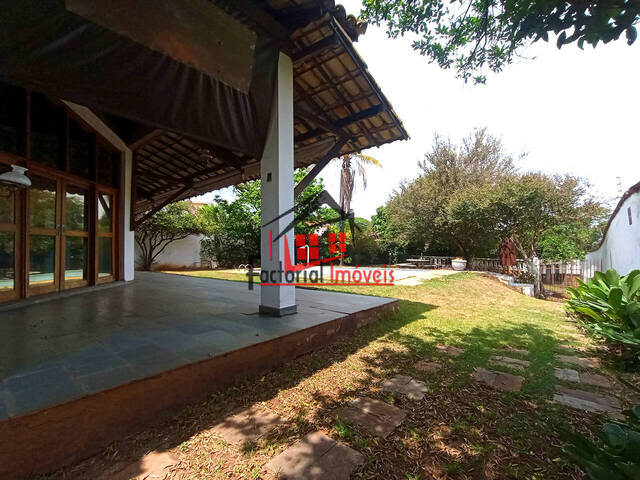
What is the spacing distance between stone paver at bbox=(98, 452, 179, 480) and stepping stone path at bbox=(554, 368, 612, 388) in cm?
305

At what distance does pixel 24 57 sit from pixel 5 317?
275 cm

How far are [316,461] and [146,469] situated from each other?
84 centimetres

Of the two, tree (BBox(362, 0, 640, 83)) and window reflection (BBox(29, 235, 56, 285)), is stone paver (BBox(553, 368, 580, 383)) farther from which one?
window reflection (BBox(29, 235, 56, 285))

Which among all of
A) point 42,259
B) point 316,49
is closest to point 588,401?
point 316,49

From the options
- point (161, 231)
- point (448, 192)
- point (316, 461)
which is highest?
point (448, 192)

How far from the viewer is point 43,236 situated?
155 inches

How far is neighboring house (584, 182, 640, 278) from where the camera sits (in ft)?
14.7

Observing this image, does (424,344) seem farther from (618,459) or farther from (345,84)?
(345,84)

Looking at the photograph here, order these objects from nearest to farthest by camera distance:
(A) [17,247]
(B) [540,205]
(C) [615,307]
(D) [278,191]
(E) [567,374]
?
1. (E) [567,374]
2. (C) [615,307]
3. (D) [278,191]
4. (A) [17,247]
5. (B) [540,205]

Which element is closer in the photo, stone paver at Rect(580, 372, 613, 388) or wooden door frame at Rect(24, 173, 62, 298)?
stone paver at Rect(580, 372, 613, 388)

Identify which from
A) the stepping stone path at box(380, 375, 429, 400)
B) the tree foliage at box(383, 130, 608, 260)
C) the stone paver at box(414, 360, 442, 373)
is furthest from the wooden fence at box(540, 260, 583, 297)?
the stepping stone path at box(380, 375, 429, 400)

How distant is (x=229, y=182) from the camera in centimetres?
711

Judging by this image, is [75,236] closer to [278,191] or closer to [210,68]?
[278,191]

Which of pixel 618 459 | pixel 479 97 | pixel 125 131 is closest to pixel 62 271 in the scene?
pixel 125 131
